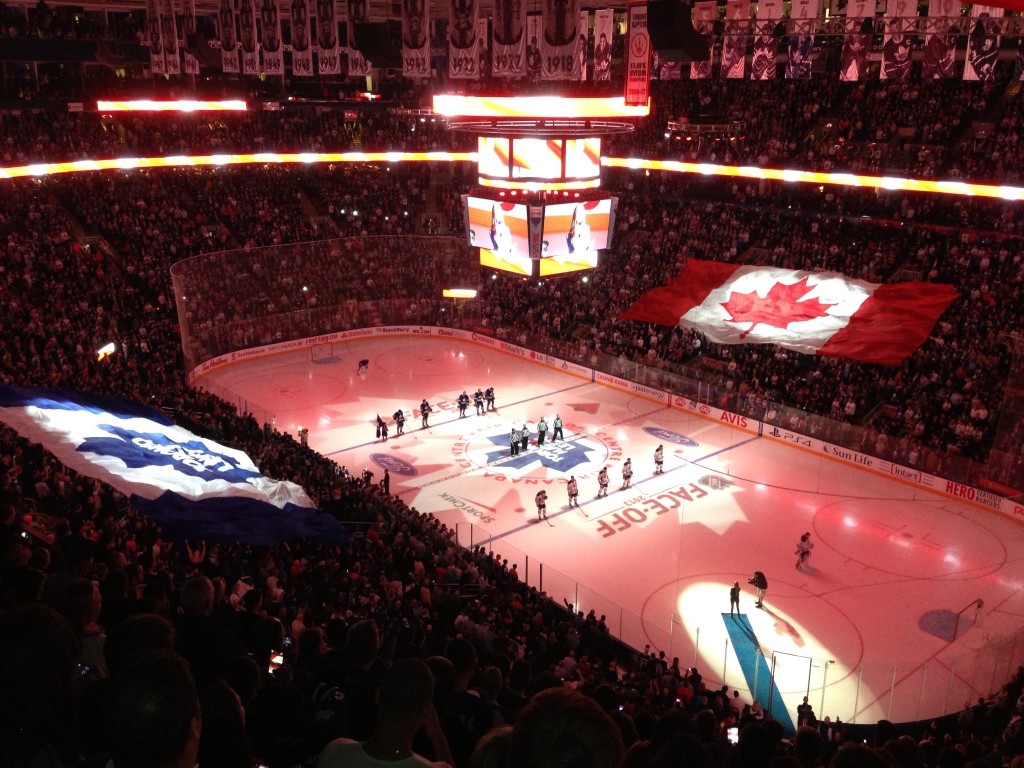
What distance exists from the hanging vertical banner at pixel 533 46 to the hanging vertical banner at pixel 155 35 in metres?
10.5

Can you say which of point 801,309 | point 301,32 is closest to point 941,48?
point 801,309

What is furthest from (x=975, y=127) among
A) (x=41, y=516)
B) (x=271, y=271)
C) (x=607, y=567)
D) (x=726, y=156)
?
(x=41, y=516)

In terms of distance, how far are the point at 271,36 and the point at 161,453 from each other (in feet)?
47.0

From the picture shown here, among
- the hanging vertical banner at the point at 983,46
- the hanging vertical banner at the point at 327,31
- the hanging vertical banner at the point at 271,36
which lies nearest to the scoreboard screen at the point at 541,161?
the hanging vertical banner at the point at 327,31

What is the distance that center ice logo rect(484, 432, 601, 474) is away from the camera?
24.0 metres

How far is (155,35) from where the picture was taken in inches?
921

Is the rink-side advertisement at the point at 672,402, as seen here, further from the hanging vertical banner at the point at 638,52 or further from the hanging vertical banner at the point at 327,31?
the hanging vertical banner at the point at 327,31

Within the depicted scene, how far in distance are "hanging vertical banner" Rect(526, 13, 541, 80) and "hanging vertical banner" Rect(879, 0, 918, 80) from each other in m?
7.92

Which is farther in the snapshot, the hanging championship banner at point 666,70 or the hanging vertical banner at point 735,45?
the hanging championship banner at point 666,70

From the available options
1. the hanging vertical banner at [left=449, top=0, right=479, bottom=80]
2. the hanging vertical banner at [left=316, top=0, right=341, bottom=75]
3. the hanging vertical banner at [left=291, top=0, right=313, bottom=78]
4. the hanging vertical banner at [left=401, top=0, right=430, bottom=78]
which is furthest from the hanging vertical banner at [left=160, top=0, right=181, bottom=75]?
the hanging vertical banner at [left=449, top=0, right=479, bottom=80]

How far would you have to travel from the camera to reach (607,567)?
18.3 m

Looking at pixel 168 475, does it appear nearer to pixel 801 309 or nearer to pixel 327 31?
pixel 327 31

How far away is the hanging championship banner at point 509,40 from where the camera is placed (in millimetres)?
19266

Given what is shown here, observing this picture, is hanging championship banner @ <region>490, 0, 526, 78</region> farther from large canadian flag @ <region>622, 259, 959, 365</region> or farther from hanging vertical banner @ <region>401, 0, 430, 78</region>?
large canadian flag @ <region>622, 259, 959, 365</region>
